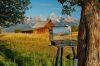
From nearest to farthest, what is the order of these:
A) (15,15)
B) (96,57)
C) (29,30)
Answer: (96,57) < (15,15) < (29,30)

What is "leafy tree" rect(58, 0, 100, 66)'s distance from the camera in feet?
46.7

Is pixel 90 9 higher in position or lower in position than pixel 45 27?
higher

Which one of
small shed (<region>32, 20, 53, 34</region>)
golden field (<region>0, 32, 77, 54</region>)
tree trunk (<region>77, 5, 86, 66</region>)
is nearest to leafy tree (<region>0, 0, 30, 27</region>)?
golden field (<region>0, 32, 77, 54</region>)

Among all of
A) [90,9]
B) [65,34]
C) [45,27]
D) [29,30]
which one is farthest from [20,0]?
[29,30]

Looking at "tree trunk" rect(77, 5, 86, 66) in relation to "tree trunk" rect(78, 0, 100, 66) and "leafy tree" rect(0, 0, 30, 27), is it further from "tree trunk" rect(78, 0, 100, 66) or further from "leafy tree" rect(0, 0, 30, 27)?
"leafy tree" rect(0, 0, 30, 27)

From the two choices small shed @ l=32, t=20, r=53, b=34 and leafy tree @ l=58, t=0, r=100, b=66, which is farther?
small shed @ l=32, t=20, r=53, b=34

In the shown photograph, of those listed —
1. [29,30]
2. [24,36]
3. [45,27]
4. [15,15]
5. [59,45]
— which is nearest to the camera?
[59,45]

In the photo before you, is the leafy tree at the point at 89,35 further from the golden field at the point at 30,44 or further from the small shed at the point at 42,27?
the small shed at the point at 42,27

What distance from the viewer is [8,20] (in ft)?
110

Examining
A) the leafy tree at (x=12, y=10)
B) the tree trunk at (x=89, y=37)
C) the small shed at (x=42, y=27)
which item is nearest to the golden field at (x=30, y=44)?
the leafy tree at (x=12, y=10)

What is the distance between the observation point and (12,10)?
110 feet

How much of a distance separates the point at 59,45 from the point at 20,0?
16325 mm

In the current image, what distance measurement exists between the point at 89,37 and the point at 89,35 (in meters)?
0.07

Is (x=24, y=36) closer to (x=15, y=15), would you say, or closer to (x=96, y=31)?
(x=15, y=15)
